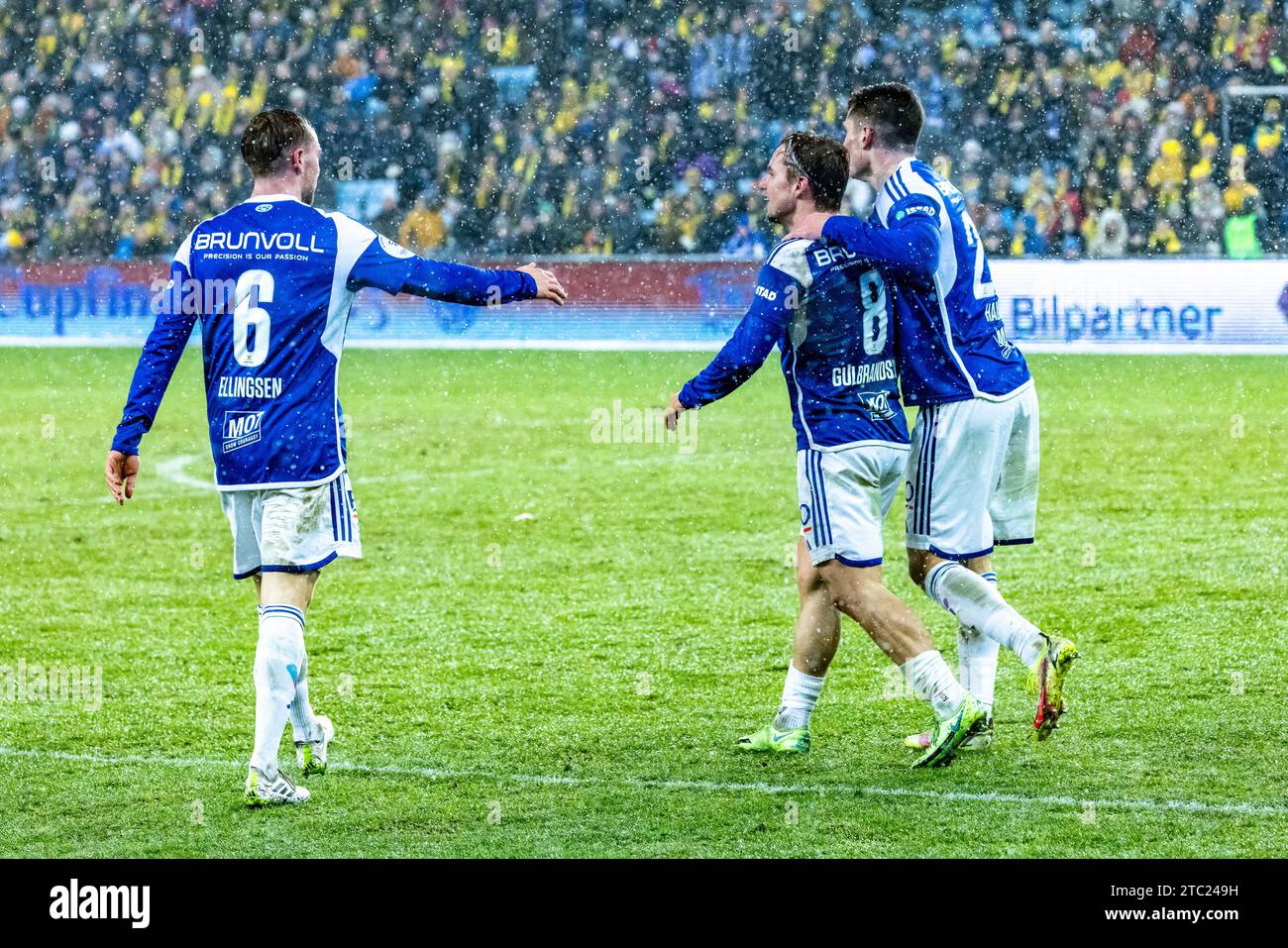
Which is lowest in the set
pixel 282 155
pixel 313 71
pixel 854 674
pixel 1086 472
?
pixel 854 674

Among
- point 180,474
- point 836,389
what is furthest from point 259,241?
point 180,474

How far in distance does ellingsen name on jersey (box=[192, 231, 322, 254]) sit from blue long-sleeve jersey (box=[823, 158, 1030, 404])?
1632 mm

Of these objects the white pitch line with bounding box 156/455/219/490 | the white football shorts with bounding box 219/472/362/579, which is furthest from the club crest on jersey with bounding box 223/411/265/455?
the white pitch line with bounding box 156/455/219/490

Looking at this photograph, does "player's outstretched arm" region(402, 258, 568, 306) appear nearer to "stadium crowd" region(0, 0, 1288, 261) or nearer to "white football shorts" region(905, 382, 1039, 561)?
"white football shorts" region(905, 382, 1039, 561)

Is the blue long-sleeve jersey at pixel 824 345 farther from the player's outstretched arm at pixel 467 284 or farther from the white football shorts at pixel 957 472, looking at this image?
the player's outstretched arm at pixel 467 284

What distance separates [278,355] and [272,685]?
90cm

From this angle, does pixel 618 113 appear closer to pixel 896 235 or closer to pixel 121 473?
pixel 896 235

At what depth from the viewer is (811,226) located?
16.7ft

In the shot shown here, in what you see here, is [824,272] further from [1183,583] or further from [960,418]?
[1183,583]

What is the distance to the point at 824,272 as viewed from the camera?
5.06m

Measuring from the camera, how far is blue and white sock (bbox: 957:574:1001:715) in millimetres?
5488

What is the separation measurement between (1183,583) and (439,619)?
11.1 feet

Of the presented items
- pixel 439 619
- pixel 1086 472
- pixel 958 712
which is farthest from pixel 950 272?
pixel 1086 472

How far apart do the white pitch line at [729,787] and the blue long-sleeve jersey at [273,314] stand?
3.13ft
